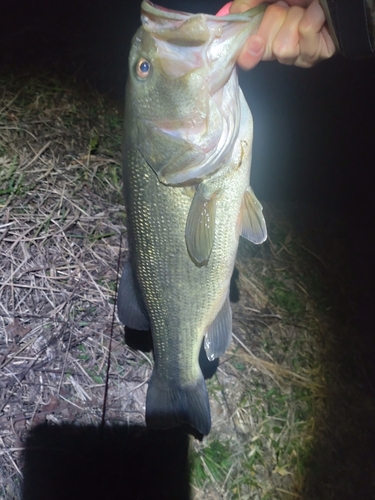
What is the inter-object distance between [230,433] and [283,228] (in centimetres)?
124

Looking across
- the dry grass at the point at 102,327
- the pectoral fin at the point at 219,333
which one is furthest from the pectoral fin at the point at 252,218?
the dry grass at the point at 102,327

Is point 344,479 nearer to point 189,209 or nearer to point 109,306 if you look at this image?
point 109,306

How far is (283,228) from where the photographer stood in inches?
102

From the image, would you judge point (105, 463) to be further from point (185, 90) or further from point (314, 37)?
point (314, 37)

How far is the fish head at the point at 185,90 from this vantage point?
3.71 ft

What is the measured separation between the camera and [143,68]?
1.22 metres

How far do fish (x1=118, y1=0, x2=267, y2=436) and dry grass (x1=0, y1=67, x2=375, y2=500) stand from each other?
61 cm

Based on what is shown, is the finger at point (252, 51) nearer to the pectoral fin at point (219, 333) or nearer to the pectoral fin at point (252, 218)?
the pectoral fin at point (252, 218)

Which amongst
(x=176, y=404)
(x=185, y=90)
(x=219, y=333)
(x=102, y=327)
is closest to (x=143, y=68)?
(x=185, y=90)

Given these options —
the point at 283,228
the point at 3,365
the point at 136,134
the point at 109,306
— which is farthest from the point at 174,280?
the point at 283,228

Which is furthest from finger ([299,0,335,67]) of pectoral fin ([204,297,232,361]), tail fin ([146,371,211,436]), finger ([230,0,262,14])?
tail fin ([146,371,211,436])

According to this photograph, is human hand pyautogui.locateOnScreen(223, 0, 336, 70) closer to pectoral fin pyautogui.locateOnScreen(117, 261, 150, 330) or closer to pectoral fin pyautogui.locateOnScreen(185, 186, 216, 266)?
pectoral fin pyautogui.locateOnScreen(185, 186, 216, 266)

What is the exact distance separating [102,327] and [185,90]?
1.36 meters

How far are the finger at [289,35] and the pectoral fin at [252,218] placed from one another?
1.51ft
